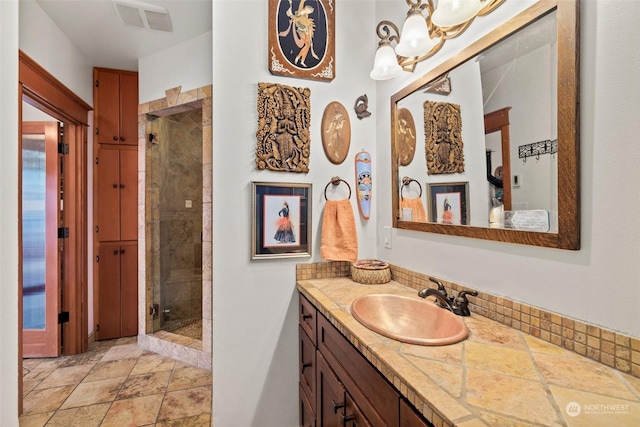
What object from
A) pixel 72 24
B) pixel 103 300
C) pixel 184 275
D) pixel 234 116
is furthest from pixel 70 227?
pixel 234 116

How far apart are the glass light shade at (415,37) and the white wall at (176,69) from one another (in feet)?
5.86

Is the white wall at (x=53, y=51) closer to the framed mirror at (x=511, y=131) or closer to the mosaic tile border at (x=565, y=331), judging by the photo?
the framed mirror at (x=511, y=131)

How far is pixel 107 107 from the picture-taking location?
2945 mm

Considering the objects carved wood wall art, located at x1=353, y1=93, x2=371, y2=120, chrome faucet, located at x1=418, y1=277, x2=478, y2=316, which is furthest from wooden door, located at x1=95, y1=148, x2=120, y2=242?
chrome faucet, located at x1=418, y1=277, x2=478, y2=316

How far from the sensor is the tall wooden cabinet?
2918 millimetres

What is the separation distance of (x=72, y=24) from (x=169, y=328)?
2826 millimetres

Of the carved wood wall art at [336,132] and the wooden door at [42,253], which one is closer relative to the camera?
the carved wood wall art at [336,132]

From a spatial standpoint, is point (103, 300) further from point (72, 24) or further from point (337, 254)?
point (337, 254)

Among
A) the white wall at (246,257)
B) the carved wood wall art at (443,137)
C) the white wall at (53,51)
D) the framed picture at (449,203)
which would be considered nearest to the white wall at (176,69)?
the white wall at (53,51)

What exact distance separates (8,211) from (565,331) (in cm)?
230

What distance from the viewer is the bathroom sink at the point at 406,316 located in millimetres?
1122

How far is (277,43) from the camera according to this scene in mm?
1702

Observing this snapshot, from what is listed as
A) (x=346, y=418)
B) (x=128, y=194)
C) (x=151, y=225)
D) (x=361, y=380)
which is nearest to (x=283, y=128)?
(x=361, y=380)

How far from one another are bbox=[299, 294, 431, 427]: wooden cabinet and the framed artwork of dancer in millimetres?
1354
